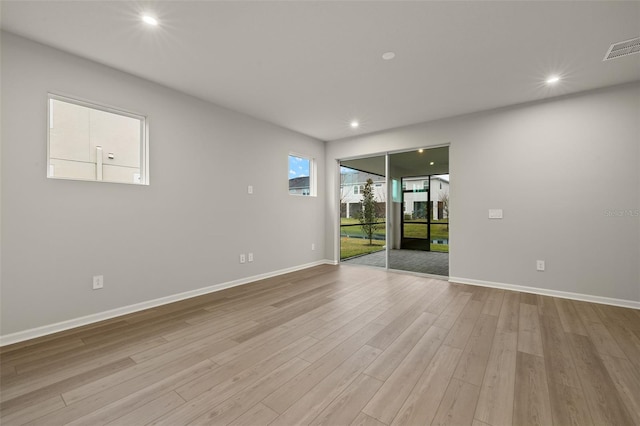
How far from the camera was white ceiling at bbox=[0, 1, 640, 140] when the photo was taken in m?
2.02

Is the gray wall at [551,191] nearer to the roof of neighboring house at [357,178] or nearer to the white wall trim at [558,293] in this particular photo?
the white wall trim at [558,293]

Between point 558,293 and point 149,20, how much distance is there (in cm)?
562

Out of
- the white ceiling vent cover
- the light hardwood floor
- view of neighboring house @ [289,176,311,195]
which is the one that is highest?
the white ceiling vent cover

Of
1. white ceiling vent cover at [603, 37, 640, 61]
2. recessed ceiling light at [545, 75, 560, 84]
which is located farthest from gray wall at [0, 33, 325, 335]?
white ceiling vent cover at [603, 37, 640, 61]

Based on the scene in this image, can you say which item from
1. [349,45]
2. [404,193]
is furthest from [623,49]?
[404,193]

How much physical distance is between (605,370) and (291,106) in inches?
168

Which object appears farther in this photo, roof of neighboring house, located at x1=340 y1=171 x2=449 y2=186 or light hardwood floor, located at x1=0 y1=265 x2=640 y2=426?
roof of neighboring house, located at x1=340 y1=171 x2=449 y2=186

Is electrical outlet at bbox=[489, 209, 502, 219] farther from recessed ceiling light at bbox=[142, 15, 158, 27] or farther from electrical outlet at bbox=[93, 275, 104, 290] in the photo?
electrical outlet at bbox=[93, 275, 104, 290]

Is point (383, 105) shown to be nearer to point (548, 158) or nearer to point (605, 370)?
point (548, 158)

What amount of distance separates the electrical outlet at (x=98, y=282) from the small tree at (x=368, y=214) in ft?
15.1

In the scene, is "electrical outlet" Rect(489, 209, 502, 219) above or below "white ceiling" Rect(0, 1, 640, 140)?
below

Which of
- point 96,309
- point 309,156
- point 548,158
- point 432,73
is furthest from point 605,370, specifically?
point 309,156

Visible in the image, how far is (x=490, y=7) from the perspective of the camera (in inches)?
77.7

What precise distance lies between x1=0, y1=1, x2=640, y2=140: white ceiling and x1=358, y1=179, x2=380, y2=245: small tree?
2361mm
